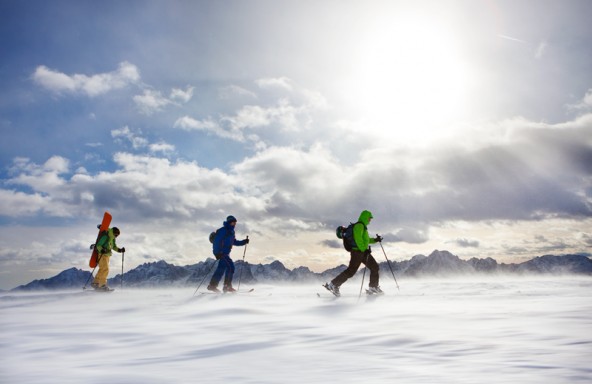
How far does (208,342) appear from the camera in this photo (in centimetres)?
541

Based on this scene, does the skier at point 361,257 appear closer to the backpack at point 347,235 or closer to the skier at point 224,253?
the backpack at point 347,235

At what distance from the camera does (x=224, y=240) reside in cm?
1592

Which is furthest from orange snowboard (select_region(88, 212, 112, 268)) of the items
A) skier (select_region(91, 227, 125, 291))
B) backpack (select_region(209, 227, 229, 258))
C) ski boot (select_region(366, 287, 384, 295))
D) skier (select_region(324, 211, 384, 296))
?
ski boot (select_region(366, 287, 384, 295))

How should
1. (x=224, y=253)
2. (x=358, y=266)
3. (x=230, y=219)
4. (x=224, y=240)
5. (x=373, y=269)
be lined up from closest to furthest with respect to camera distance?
(x=358, y=266), (x=373, y=269), (x=224, y=253), (x=224, y=240), (x=230, y=219)

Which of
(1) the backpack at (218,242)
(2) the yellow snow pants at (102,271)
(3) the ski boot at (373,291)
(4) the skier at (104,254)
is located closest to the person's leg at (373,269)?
(3) the ski boot at (373,291)

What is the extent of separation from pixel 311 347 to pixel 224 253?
11173mm

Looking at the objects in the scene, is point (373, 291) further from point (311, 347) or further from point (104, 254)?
point (104, 254)

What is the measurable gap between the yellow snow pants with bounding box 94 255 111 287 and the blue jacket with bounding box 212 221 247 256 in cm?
489

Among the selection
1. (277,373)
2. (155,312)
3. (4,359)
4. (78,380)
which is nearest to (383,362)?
(277,373)

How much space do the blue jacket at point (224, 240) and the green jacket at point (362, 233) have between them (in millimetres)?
4620

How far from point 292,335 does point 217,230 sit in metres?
10.5

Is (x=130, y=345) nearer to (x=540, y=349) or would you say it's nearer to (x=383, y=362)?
(x=383, y=362)

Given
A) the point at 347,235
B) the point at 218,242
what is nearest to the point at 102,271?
the point at 218,242

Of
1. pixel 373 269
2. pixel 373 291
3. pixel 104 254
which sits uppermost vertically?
pixel 104 254
